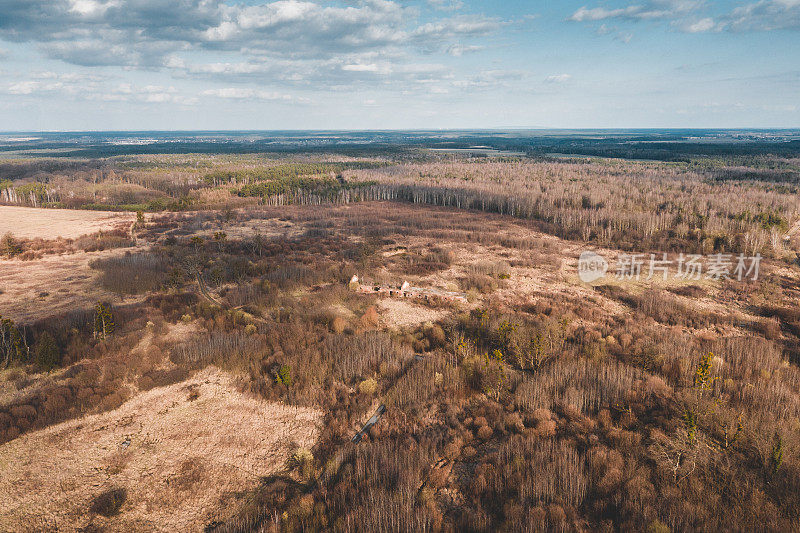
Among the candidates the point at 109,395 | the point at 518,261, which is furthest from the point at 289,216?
the point at 109,395

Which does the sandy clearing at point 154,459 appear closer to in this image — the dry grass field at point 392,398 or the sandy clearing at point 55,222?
the dry grass field at point 392,398

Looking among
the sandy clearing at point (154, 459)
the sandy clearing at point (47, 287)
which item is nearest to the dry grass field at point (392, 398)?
the sandy clearing at point (154, 459)

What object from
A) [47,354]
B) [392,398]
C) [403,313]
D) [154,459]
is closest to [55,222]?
[47,354]

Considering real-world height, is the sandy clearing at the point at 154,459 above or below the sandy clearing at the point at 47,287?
below

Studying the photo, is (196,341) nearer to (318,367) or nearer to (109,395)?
(109,395)

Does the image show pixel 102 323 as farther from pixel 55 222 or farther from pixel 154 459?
pixel 55 222

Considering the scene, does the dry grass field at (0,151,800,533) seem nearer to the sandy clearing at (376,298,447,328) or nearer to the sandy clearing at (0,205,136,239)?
the sandy clearing at (376,298,447,328)

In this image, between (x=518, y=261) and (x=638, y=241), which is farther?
(x=638, y=241)
